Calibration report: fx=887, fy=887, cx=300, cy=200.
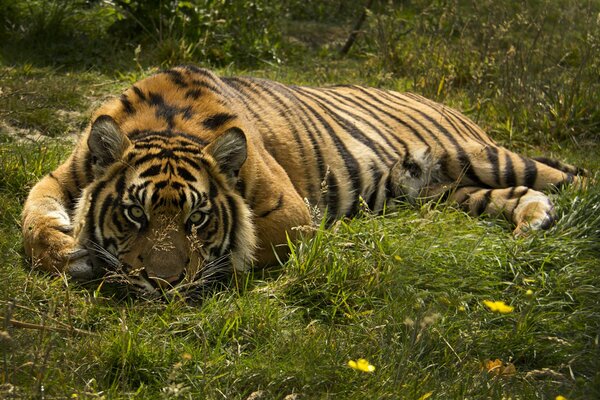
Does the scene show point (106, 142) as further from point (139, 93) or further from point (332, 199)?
point (332, 199)

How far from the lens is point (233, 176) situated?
447 centimetres

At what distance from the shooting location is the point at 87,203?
432cm

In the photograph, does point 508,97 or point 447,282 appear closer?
point 447,282

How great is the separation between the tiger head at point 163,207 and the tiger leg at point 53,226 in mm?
86

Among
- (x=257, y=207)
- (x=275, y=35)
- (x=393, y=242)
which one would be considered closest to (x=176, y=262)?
(x=257, y=207)

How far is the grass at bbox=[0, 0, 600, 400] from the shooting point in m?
3.33

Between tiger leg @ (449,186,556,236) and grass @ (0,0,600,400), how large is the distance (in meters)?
0.11

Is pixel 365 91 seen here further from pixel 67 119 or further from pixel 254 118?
pixel 67 119

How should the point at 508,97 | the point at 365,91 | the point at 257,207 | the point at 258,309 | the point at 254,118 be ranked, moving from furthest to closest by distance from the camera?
the point at 508,97
the point at 365,91
the point at 254,118
the point at 257,207
the point at 258,309

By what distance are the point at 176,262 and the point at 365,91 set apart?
9.41 feet

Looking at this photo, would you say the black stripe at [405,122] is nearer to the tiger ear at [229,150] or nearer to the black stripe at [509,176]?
the black stripe at [509,176]

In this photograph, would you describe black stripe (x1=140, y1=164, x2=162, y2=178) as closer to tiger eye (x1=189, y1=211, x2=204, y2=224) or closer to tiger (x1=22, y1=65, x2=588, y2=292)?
tiger (x1=22, y1=65, x2=588, y2=292)

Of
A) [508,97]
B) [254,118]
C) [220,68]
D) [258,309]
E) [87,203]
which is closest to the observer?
[258,309]

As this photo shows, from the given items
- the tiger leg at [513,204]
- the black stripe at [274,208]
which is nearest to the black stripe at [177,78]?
the black stripe at [274,208]
